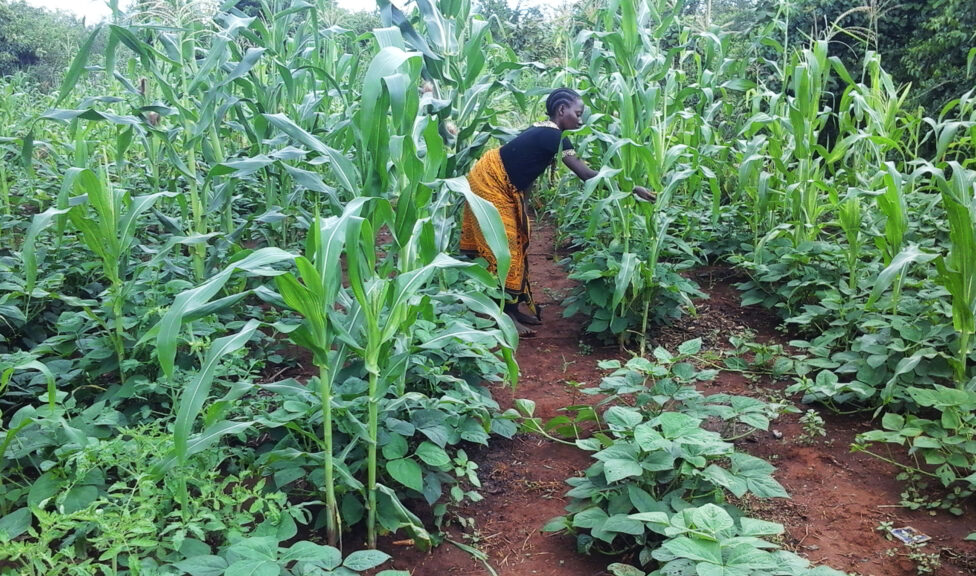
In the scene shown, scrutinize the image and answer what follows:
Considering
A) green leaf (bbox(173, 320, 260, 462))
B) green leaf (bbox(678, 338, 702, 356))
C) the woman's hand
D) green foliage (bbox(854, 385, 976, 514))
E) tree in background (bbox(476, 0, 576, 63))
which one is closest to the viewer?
green leaf (bbox(173, 320, 260, 462))

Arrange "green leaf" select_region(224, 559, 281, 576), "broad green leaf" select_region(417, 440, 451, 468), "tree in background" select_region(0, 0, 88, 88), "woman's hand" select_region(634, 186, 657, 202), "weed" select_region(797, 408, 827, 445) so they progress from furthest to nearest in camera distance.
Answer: "tree in background" select_region(0, 0, 88, 88), "woman's hand" select_region(634, 186, 657, 202), "weed" select_region(797, 408, 827, 445), "broad green leaf" select_region(417, 440, 451, 468), "green leaf" select_region(224, 559, 281, 576)

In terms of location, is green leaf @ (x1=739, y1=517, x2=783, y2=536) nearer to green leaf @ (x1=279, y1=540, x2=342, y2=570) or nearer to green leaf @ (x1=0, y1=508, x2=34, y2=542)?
green leaf @ (x1=279, y1=540, x2=342, y2=570)

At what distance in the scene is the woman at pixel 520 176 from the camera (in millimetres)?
4426

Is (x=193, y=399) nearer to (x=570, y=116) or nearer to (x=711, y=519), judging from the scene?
(x=711, y=519)

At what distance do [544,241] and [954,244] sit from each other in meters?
3.84

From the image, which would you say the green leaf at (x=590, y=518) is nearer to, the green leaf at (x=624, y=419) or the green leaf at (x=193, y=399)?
the green leaf at (x=624, y=419)

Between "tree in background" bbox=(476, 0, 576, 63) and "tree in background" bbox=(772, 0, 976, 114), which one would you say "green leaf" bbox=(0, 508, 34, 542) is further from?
"tree in background" bbox=(476, 0, 576, 63)

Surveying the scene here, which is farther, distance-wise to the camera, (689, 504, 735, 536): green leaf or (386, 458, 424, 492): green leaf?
(386, 458, 424, 492): green leaf

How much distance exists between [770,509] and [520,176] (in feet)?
8.67

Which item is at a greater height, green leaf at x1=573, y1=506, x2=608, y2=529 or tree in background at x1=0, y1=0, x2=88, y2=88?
tree in background at x1=0, y1=0, x2=88, y2=88

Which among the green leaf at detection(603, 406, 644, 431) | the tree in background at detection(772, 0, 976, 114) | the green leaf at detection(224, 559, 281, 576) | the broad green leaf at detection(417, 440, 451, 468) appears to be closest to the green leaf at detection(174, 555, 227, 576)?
the green leaf at detection(224, 559, 281, 576)

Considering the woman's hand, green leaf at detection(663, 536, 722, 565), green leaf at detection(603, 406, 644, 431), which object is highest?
the woman's hand

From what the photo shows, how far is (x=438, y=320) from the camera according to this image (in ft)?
9.98

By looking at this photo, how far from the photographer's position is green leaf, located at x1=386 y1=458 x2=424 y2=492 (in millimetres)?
2301
